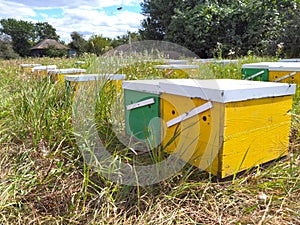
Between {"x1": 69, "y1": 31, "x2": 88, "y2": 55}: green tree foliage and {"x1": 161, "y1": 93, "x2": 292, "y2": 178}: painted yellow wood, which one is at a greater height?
{"x1": 69, "y1": 31, "x2": 88, "y2": 55}: green tree foliage

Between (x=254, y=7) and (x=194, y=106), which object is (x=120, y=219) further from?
(x=254, y=7)

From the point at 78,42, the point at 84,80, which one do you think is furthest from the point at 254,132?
the point at 78,42

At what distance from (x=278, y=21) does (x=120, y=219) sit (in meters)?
12.9

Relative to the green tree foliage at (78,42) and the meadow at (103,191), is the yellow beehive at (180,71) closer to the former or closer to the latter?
the green tree foliage at (78,42)

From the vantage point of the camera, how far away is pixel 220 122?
4.81 feet

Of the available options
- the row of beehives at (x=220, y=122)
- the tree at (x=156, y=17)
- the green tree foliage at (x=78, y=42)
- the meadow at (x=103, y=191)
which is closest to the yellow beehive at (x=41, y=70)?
the green tree foliage at (x=78, y=42)

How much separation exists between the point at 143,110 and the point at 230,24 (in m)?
12.1

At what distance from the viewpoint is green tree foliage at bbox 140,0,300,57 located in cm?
1183

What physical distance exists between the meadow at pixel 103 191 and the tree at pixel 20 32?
4748 cm

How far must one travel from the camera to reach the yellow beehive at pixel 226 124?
1.48 meters

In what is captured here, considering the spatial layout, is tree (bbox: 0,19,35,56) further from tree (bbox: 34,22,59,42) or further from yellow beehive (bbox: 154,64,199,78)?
yellow beehive (bbox: 154,64,199,78)

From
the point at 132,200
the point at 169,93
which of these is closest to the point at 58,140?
the point at 132,200

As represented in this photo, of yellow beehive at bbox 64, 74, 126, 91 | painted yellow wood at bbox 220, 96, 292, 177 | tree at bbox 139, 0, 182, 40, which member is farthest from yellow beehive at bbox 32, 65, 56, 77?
tree at bbox 139, 0, 182, 40

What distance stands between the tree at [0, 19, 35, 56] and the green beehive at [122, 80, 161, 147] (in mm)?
47445
